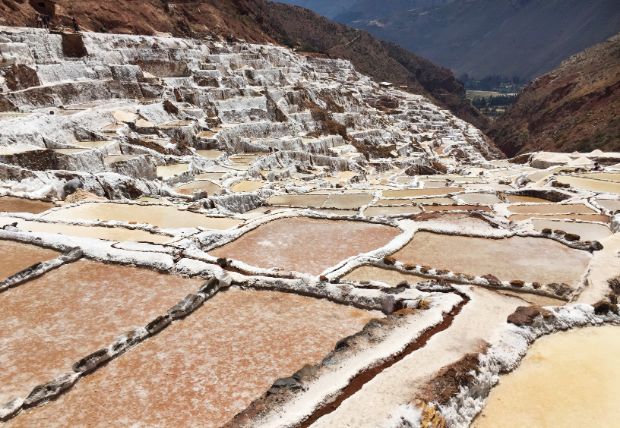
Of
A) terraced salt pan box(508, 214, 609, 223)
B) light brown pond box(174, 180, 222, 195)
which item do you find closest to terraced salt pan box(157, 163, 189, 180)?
light brown pond box(174, 180, 222, 195)

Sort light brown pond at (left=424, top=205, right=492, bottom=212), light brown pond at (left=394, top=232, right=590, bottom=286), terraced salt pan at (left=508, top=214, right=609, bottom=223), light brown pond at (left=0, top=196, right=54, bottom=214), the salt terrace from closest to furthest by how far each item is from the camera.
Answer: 1. the salt terrace
2. light brown pond at (left=394, top=232, right=590, bottom=286)
3. light brown pond at (left=0, top=196, right=54, bottom=214)
4. terraced salt pan at (left=508, top=214, right=609, bottom=223)
5. light brown pond at (left=424, top=205, right=492, bottom=212)

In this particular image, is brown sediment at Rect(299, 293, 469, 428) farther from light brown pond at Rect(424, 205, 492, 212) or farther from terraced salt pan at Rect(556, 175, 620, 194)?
terraced salt pan at Rect(556, 175, 620, 194)

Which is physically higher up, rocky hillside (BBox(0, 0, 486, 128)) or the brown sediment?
rocky hillside (BBox(0, 0, 486, 128))

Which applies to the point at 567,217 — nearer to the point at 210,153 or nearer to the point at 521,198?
the point at 521,198

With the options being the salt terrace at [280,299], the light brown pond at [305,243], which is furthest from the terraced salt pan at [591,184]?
the light brown pond at [305,243]

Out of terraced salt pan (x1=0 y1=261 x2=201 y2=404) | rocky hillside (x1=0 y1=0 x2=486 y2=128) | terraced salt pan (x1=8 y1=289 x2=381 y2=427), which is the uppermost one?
rocky hillside (x1=0 y1=0 x2=486 y2=128)

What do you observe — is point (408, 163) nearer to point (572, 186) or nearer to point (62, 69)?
point (572, 186)

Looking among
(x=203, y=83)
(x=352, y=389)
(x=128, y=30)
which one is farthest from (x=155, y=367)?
(x=128, y=30)

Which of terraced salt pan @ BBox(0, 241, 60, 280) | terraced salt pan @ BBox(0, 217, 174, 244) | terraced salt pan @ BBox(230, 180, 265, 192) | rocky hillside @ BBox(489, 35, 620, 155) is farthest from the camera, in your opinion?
rocky hillside @ BBox(489, 35, 620, 155)

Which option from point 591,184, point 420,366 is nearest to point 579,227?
point 420,366
